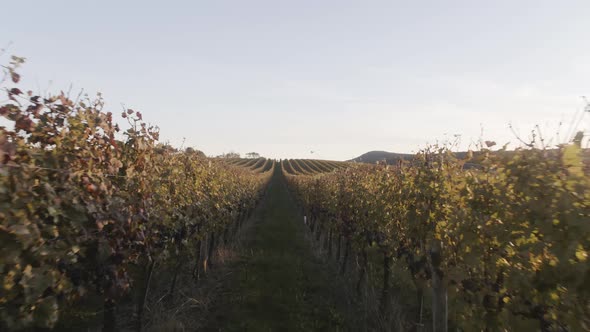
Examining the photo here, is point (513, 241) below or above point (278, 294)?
above

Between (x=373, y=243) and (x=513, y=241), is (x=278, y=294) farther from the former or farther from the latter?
(x=513, y=241)

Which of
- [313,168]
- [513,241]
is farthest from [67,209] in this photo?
[313,168]

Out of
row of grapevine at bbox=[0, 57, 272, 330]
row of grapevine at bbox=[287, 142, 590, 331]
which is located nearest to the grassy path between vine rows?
row of grapevine at bbox=[0, 57, 272, 330]

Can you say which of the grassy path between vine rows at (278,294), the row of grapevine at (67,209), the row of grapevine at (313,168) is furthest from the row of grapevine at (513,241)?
the row of grapevine at (313,168)

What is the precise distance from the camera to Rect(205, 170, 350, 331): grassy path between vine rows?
7.65m

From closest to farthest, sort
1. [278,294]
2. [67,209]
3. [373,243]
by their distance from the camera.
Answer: [67,209], [373,243], [278,294]

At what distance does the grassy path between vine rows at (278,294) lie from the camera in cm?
765

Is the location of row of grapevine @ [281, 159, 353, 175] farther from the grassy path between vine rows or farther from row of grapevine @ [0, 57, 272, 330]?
row of grapevine @ [0, 57, 272, 330]

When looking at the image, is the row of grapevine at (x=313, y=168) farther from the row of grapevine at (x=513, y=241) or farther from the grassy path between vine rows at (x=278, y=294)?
the row of grapevine at (x=513, y=241)

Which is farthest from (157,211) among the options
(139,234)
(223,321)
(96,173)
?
(223,321)

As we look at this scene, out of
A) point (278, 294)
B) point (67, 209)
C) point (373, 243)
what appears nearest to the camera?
point (67, 209)

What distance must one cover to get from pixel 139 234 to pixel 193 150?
266 inches

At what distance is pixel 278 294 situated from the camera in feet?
30.3

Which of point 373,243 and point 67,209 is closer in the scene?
point 67,209
